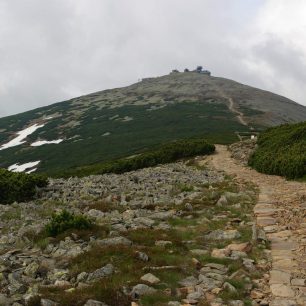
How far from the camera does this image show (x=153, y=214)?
58.9 feet

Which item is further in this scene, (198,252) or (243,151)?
(243,151)

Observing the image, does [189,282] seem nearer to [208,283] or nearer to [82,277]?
[208,283]

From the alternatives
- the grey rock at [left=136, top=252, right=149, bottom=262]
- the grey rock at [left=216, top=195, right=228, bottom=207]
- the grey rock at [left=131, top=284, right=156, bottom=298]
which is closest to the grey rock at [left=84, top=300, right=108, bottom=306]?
the grey rock at [left=131, top=284, right=156, bottom=298]

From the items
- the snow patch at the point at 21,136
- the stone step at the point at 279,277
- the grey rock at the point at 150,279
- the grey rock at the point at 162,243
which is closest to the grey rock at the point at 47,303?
the grey rock at the point at 150,279

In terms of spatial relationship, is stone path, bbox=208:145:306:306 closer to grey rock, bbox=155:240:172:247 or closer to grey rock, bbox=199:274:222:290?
grey rock, bbox=199:274:222:290

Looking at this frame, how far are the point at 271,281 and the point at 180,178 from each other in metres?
20.4

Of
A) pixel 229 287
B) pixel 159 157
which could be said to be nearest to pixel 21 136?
pixel 159 157

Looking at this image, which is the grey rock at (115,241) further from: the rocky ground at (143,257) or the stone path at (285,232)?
the stone path at (285,232)

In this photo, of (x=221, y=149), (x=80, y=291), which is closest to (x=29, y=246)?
(x=80, y=291)

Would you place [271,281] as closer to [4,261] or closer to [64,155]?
[4,261]

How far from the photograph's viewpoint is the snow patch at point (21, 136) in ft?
474

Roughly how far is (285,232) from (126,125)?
5047 inches

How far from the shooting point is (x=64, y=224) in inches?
576

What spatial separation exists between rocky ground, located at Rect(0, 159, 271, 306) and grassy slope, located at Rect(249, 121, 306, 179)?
988cm
